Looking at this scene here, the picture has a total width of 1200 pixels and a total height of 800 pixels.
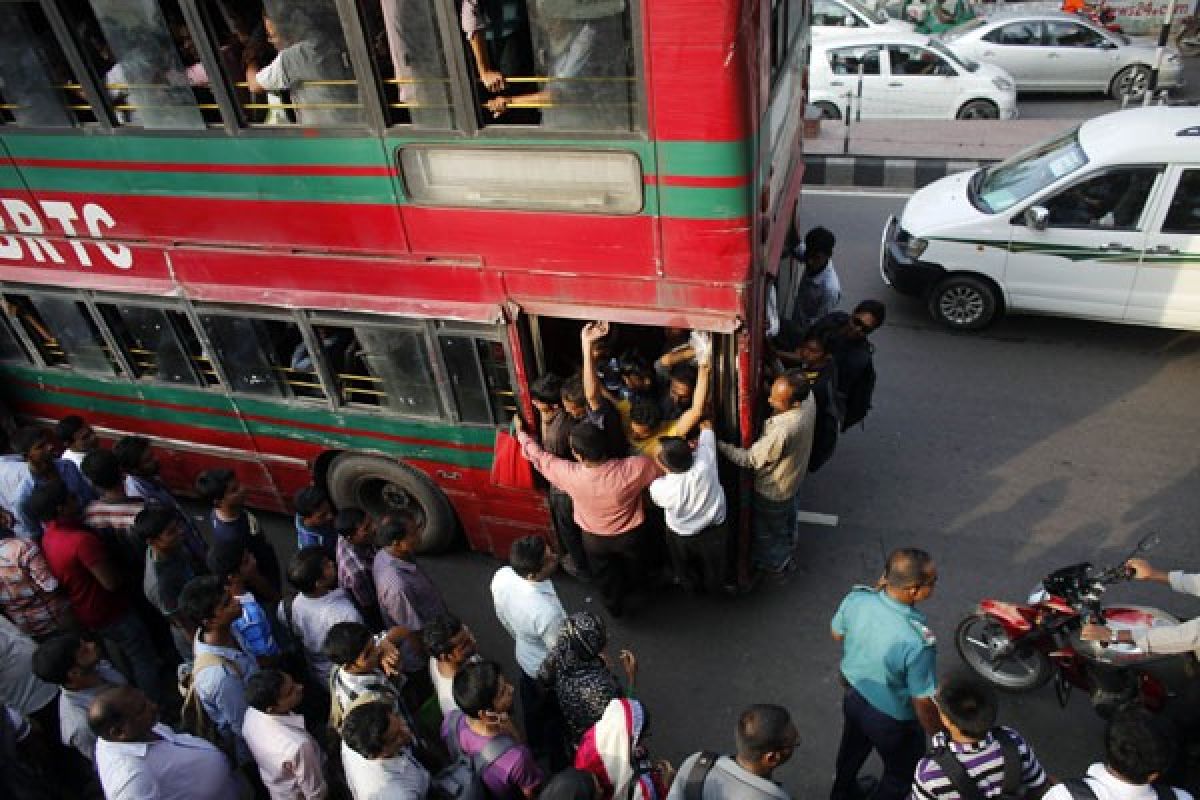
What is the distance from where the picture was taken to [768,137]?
400 cm

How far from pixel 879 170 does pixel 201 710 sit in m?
9.67

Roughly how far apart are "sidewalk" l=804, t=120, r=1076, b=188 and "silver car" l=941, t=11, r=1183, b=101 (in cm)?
142

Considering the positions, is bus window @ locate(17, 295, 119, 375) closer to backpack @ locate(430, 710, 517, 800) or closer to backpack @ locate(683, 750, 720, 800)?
backpack @ locate(430, 710, 517, 800)

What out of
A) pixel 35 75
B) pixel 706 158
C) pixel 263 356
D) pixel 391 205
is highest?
pixel 35 75

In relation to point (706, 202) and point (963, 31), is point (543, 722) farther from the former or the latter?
point (963, 31)

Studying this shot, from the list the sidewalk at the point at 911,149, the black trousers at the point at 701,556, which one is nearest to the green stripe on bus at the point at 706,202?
the black trousers at the point at 701,556

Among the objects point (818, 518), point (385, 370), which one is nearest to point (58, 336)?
point (385, 370)

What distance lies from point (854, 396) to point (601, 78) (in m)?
2.95

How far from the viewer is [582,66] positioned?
3.38 m

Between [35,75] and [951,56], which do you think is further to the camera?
[951,56]

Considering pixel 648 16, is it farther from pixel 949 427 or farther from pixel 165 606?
pixel 949 427

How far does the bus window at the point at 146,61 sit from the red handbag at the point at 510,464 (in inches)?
90.3

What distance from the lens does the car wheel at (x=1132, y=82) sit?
1216cm

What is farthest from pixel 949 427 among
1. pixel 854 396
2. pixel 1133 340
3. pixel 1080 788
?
pixel 1080 788
